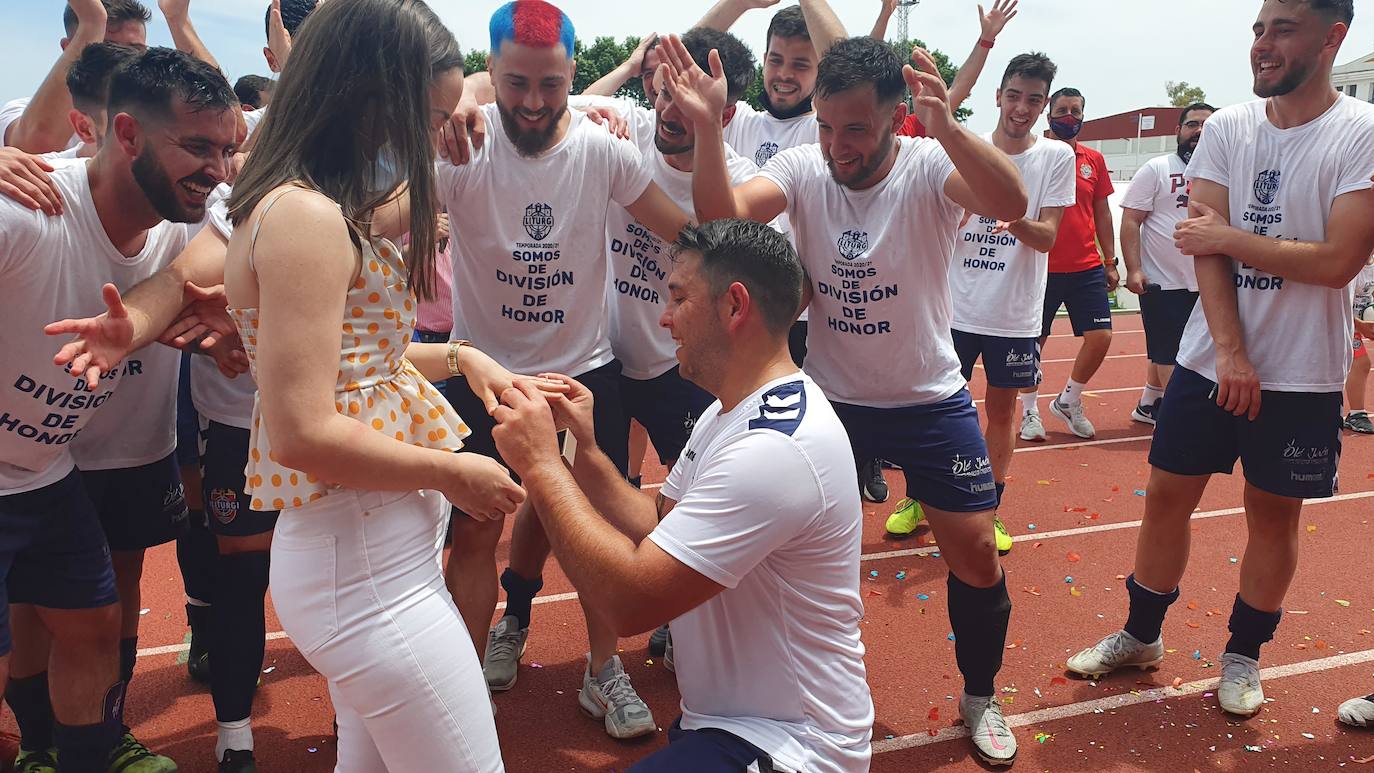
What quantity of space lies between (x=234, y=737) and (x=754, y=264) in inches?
93.4

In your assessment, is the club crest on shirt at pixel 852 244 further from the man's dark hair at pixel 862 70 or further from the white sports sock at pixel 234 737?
the white sports sock at pixel 234 737

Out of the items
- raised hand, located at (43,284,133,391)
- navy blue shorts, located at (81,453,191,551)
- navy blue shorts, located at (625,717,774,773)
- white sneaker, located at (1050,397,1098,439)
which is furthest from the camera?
white sneaker, located at (1050,397,1098,439)

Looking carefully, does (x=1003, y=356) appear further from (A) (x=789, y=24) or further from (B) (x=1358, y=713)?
(B) (x=1358, y=713)

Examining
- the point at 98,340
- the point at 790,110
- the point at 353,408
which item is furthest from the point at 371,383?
the point at 790,110

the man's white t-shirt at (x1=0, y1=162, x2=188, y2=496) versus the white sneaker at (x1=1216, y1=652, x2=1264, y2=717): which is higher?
the man's white t-shirt at (x1=0, y1=162, x2=188, y2=496)

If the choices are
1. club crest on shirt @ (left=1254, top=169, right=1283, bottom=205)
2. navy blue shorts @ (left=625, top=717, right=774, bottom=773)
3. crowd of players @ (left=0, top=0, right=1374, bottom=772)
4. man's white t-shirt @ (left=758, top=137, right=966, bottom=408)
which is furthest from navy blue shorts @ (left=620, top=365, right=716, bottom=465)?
club crest on shirt @ (left=1254, top=169, right=1283, bottom=205)

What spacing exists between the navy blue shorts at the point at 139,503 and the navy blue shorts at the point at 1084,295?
633 cm

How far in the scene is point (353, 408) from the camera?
6.37 ft

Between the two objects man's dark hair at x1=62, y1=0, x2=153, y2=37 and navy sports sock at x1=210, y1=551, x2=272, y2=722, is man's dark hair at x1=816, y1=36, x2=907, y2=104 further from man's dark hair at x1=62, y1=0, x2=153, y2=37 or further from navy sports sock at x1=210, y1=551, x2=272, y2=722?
man's dark hair at x1=62, y1=0, x2=153, y2=37

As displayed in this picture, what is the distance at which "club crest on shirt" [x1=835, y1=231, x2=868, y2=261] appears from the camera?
3.52 meters

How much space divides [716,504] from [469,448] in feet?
5.89

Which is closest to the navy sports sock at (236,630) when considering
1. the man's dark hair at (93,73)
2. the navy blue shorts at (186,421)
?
the navy blue shorts at (186,421)

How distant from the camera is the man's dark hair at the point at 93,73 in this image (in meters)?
3.53

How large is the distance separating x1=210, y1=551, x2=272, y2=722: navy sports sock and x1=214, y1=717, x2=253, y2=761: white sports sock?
0.02 m
